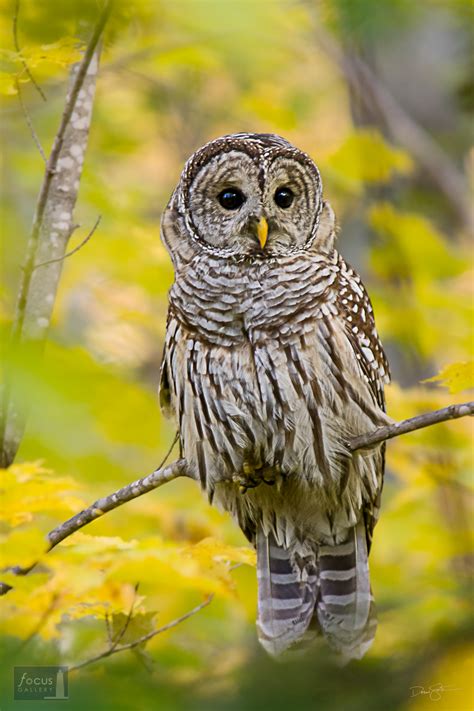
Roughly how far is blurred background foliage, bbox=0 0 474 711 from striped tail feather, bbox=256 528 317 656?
132 mm

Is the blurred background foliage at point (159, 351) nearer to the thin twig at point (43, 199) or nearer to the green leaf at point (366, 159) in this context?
the green leaf at point (366, 159)

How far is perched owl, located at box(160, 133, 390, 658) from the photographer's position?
336 cm

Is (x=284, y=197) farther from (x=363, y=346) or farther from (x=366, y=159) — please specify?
(x=366, y=159)

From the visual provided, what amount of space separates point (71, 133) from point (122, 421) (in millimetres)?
1883

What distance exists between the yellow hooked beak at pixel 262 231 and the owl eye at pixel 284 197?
14 cm

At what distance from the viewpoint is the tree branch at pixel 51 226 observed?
292 cm

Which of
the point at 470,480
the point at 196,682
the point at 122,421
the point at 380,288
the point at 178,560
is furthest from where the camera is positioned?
the point at 380,288

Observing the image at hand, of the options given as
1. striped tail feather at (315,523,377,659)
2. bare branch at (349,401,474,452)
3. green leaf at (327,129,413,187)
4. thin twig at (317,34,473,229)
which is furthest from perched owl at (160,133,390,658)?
thin twig at (317,34,473,229)

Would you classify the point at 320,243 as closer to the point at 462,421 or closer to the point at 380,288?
the point at 462,421

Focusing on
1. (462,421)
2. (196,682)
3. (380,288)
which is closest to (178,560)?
(196,682)

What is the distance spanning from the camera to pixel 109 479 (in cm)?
485

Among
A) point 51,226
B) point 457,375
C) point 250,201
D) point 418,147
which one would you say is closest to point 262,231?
point 250,201

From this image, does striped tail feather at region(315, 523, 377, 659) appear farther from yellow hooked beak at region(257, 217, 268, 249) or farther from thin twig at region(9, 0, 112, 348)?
thin twig at region(9, 0, 112, 348)

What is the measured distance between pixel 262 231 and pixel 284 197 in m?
0.23
